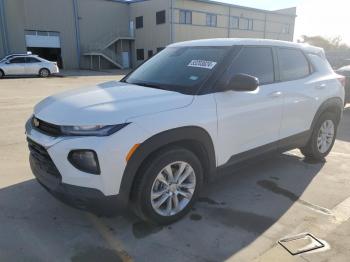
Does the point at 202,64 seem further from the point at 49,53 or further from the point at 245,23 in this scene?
the point at 245,23

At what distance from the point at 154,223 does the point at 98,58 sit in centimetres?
3481

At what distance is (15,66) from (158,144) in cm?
2076

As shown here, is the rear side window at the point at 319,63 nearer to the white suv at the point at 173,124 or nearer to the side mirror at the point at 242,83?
the white suv at the point at 173,124

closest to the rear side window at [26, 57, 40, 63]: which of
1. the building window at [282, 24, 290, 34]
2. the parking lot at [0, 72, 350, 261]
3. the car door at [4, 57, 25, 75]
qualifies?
the car door at [4, 57, 25, 75]

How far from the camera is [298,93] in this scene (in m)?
4.33

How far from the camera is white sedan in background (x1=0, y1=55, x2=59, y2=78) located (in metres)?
20.5

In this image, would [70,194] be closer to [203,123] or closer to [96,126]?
[96,126]

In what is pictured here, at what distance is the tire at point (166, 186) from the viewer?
2.97 meters

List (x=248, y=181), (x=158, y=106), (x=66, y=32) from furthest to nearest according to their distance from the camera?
(x=66, y=32) → (x=248, y=181) → (x=158, y=106)

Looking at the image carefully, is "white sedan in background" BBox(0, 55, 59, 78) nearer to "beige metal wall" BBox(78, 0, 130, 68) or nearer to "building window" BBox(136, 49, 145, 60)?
"beige metal wall" BBox(78, 0, 130, 68)

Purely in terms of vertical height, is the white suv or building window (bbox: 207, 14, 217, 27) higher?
building window (bbox: 207, 14, 217, 27)

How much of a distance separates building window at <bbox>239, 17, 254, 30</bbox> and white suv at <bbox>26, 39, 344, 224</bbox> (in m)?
38.4

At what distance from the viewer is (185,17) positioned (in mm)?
36031

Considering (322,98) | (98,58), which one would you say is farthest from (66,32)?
(322,98)
